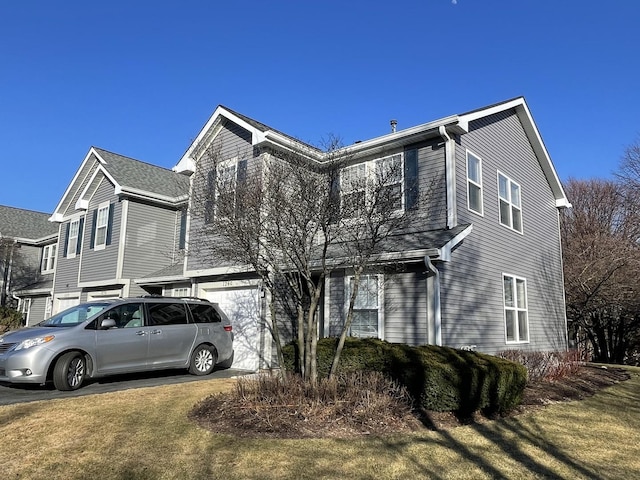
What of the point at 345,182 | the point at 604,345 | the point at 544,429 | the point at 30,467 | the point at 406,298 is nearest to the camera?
the point at 30,467

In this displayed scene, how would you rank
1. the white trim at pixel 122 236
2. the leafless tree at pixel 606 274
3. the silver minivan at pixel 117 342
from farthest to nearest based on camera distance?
the leafless tree at pixel 606 274 < the white trim at pixel 122 236 < the silver minivan at pixel 117 342

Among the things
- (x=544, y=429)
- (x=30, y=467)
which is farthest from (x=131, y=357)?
(x=544, y=429)

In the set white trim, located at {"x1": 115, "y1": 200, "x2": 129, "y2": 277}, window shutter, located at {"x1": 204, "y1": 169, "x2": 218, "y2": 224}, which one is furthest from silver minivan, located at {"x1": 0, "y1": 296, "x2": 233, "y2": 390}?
white trim, located at {"x1": 115, "y1": 200, "x2": 129, "y2": 277}

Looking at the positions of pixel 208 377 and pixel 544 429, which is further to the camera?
pixel 208 377

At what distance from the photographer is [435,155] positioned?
447 inches

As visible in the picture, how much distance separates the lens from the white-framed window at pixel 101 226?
675 inches

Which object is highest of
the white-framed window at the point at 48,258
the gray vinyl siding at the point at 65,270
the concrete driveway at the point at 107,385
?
the white-framed window at the point at 48,258

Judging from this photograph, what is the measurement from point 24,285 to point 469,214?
25.3 m

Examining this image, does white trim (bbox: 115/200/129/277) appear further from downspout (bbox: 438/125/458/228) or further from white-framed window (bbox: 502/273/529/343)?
white-framed window (bbox: 502/273/529/343)

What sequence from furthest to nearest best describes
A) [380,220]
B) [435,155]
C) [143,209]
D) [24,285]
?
[24,285] → [143,209] → [435,155] → [380,220]

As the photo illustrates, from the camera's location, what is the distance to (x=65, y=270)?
19234 millimetres

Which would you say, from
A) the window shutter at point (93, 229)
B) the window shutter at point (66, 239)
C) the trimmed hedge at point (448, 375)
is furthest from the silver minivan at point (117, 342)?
the window shutter at point (66, 239)

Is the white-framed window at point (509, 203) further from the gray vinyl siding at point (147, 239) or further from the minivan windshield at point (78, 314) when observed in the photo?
the gray vinyl siding at point (147, 239)

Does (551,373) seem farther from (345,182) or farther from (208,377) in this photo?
(208,377)
